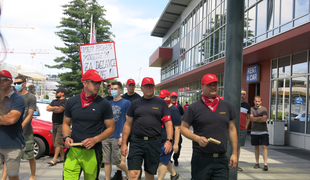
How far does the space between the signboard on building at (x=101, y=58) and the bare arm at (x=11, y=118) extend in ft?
13.9

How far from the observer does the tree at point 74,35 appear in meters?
40.5

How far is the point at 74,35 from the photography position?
4150 centimetres

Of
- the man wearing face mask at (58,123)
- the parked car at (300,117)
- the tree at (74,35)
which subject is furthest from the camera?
the tree at (74,35)

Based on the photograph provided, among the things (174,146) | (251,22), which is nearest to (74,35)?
(251,22)

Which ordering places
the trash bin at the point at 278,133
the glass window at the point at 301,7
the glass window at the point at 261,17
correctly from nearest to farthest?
the glass window at the point at 301,7 < the trash bin at the point at 278,133 < the glass window at the point at 261,17

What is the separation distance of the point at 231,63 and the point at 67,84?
124 ft

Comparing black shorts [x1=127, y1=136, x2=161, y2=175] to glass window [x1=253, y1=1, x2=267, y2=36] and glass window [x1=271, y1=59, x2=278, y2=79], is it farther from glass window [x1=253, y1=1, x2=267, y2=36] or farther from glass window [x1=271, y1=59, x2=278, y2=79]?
glass window [x1=253, y1=1, x2=267, y2=36]

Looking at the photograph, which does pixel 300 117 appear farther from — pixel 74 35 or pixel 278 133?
pixel 74 35

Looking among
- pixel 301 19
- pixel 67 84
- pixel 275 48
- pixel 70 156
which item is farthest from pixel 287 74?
pixel 67 84

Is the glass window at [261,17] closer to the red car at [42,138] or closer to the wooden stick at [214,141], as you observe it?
the red car at [42,138]

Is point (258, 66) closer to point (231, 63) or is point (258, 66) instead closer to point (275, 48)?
point (275, 48)

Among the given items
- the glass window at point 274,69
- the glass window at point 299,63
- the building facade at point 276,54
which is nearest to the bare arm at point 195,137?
the building facade at point 276,54

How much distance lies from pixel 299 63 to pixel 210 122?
1070 centimetres

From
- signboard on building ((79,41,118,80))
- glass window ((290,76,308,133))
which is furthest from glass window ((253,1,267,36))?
signboard on building ((79,41,118,80))
